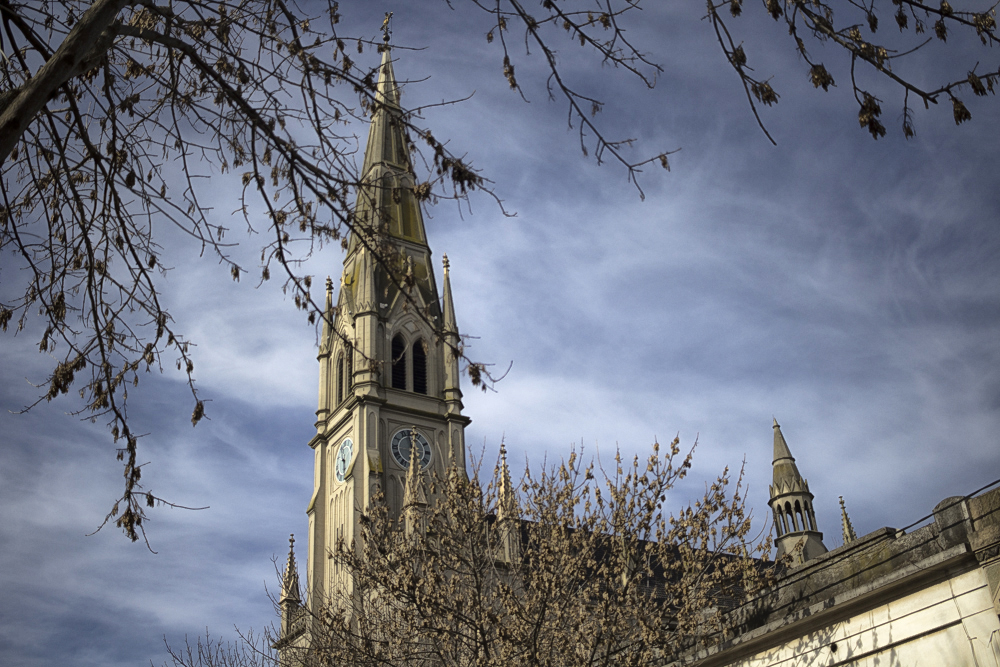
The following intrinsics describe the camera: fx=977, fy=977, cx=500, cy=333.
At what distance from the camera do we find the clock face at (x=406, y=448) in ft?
163

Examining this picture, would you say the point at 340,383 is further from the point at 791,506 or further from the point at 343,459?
the point at 791,506

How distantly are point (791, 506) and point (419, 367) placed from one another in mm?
21890

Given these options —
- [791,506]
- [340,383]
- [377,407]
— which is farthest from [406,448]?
[791,506]

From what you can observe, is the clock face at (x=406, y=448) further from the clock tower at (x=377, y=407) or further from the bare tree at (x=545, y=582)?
the bare tree at (x=545, y=582)

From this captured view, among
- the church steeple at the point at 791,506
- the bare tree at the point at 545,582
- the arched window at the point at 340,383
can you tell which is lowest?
the bare tree at the point at 545,582

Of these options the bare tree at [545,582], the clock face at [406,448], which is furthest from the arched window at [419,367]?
the bare tree at [545,582]

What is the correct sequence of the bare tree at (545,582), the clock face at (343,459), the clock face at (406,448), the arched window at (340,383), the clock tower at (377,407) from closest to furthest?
the bare tree at (545,582) → the clock tower at (377,407) → the clock face at (406,448) → the clock face at (343,459) → the arched window at (340,383)

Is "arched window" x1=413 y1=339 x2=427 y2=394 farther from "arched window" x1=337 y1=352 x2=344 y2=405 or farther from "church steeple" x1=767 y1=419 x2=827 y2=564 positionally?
"church steeple" x1=767 y1=419 x2=827 y2=564

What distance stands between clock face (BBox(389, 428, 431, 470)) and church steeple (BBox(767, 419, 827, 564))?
1941cm

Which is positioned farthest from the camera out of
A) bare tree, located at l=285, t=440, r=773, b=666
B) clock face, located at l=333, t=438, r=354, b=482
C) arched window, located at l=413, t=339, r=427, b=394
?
arched window, located at l=413, t=339, r=427, b=394

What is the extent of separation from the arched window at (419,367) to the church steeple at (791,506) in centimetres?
1991

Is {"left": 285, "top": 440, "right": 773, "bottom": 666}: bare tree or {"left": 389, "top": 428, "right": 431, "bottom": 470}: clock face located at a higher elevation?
{"left": 389, "top": 428, "right": 431, "bottom": 470}: clock face

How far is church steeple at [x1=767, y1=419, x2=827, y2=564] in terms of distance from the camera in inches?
2073

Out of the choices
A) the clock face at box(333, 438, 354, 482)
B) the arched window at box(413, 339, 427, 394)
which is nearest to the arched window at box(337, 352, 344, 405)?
the clock face at box(333, 438, 354, 482)
